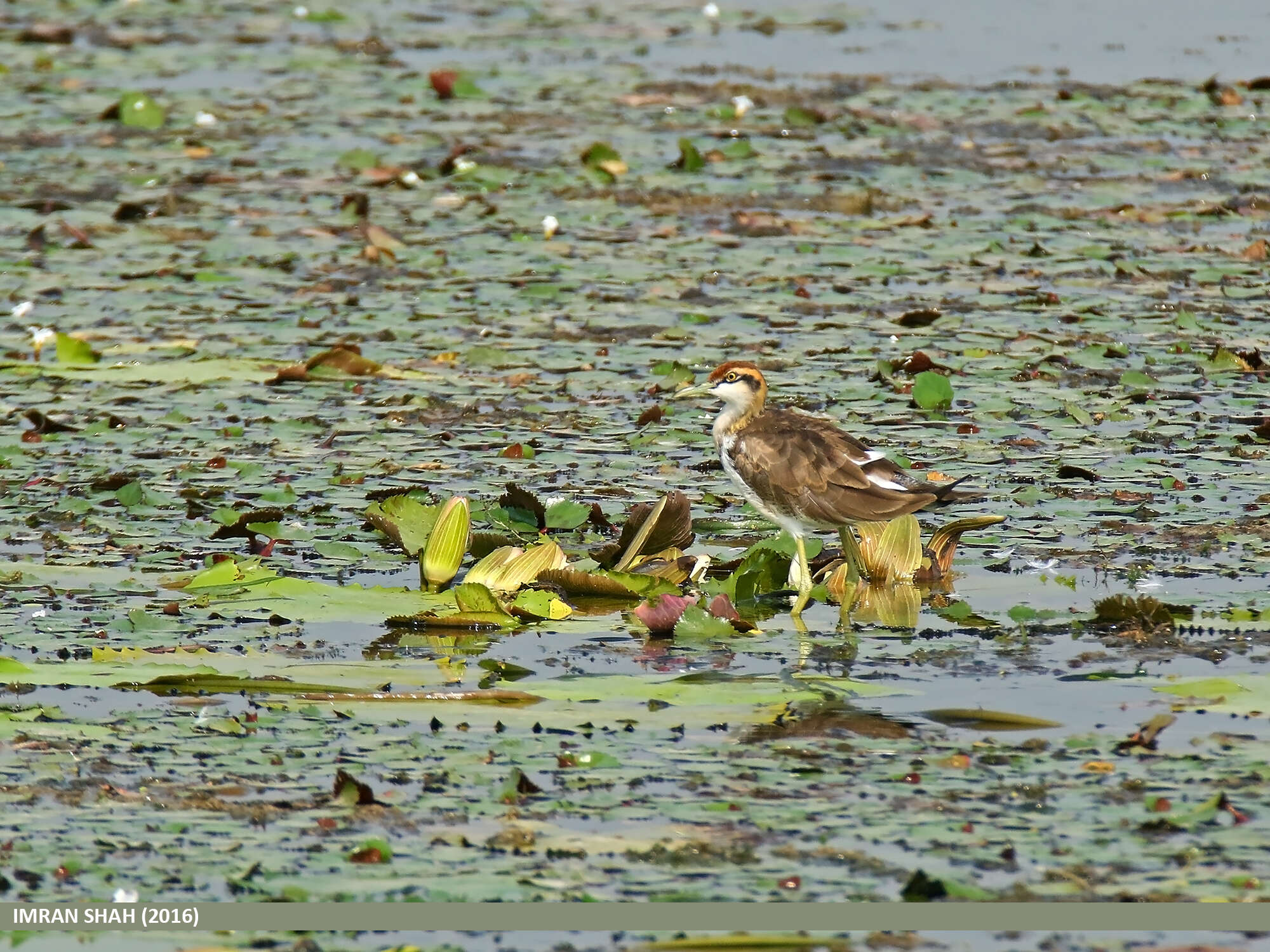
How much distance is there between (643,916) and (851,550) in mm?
2985

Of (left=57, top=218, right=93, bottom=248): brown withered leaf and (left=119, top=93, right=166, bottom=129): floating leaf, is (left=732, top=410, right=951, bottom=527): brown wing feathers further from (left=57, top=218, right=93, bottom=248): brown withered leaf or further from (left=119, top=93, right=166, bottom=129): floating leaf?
(left=119, top=93, right=166, bottom=129): floating leaf

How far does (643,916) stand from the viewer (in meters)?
4.86

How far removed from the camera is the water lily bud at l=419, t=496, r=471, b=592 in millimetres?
7445

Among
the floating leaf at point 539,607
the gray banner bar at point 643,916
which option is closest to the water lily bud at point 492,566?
the floating leaf at point 539,607

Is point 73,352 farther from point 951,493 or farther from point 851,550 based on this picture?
point 951,493

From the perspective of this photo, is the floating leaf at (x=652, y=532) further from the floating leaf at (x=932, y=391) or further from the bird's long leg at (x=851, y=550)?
the floating leaf at (x=932, y=391)

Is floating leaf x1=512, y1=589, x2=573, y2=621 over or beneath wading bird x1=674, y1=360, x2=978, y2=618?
beneath

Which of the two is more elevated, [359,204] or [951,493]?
[359,204]

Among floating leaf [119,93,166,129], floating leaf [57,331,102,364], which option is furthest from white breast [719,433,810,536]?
floating leaf [119,93,166,129]

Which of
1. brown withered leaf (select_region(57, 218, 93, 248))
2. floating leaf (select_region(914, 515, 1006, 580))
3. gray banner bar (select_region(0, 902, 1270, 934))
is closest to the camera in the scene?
gray banner bar (select_region(0, 902, 1270, 934))

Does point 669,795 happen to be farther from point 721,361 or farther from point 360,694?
point 721,361

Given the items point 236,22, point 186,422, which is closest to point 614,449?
point 186,422

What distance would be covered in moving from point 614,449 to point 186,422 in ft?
7.10

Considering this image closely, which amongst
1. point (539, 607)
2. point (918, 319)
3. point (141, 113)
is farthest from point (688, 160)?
point (539, 607)
